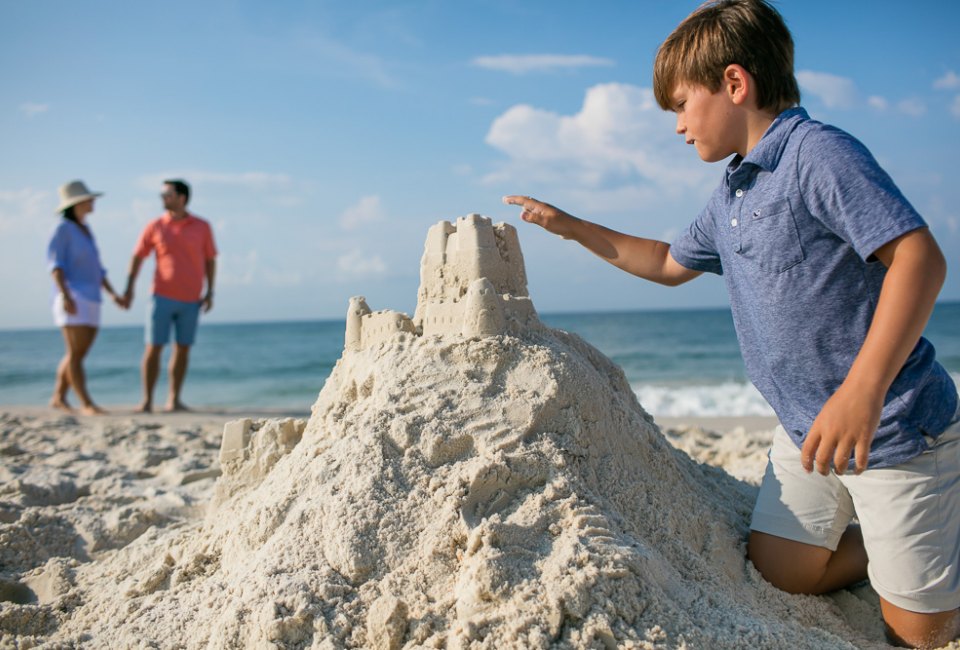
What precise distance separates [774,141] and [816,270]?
0.33m

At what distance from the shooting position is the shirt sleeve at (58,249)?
18.7 feet

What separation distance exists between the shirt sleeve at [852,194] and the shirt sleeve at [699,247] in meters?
0.46

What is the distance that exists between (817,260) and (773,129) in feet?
1.11

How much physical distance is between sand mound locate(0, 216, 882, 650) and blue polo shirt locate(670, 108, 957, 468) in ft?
1.46

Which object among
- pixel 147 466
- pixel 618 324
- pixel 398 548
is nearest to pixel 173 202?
pixel 147 466

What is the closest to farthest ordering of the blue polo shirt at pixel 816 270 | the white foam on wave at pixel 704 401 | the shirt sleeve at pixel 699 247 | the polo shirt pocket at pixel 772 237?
1. the blue polo shirt at pixel 816 270
2. the polo shirt pocket at pixel 772 237
3. the shirt sleeve at pixel 699 247
4. the white foam on wave at pixel 704 401

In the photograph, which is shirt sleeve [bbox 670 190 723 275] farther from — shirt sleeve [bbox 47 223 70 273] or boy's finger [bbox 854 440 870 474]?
shirt sleeve [bbox 47 223 70 273]

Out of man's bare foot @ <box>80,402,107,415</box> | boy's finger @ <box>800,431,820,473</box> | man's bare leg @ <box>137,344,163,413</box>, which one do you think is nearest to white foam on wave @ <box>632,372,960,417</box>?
man's bare leg @ <box>137,344,163,413</box>

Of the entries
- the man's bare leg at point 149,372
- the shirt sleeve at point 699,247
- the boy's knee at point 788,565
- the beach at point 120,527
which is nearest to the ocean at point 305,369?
the man's bare leg at point 149,372

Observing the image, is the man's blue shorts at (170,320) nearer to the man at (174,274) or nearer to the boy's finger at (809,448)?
the man at (174,274)

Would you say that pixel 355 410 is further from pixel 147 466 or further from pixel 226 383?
pixel 226 383

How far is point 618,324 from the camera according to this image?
3428 cm

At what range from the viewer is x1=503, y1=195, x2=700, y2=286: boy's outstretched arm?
90.5 inches

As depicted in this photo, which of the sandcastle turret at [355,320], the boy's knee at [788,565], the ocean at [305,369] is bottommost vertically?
the ocean at [305,369]
